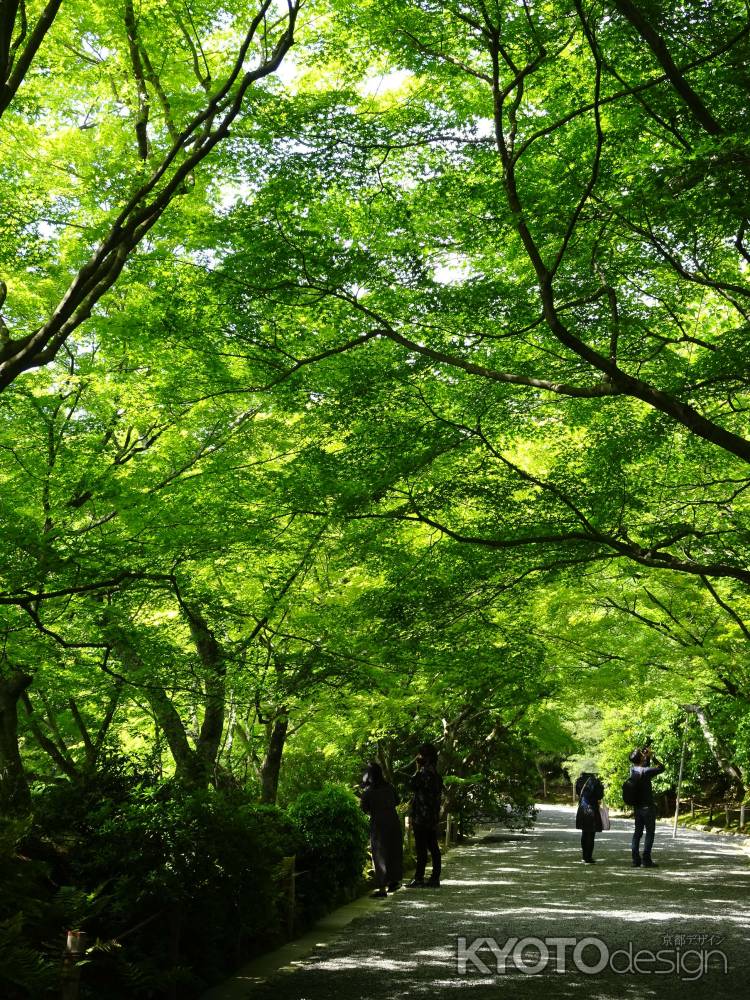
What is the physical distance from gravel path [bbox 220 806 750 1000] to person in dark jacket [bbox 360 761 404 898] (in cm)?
41

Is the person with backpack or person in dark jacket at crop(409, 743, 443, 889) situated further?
the person with backpack

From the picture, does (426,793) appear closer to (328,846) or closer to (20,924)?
(328,846)

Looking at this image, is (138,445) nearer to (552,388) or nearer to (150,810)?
(150,810)

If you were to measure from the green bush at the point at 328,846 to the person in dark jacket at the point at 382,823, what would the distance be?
0.25 meters

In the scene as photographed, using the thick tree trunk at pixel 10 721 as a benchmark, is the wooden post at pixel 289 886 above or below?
below

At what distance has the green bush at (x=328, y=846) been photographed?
9.70m

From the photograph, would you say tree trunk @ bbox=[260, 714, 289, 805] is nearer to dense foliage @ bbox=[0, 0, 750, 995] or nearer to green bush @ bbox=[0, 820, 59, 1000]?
dense foliage @ bbox=[0, 0, 750, 995]

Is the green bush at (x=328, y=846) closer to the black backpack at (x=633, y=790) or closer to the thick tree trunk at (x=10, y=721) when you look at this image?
the thick tree trunk at (x=10, y=721)

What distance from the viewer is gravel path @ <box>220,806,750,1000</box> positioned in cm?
630

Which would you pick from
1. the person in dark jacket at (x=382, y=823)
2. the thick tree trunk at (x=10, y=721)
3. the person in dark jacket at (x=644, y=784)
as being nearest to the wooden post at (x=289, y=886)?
the person in dark jacket at (x=382, y=823)

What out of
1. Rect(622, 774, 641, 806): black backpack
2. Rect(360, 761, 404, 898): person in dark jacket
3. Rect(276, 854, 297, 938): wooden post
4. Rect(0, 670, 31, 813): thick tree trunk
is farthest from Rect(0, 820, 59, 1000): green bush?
Rect(622, 774, 641, 806): black backpack

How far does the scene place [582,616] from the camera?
15.6m

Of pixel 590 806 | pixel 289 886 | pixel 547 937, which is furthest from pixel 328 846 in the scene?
pixel 590 806

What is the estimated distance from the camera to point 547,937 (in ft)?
26.3
